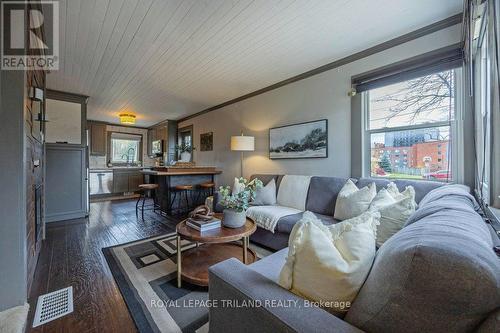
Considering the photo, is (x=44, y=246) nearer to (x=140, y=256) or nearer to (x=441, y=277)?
(x=140, y=256)

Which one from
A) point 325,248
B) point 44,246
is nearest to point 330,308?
point 325,248

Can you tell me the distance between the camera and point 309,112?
10.8 feet

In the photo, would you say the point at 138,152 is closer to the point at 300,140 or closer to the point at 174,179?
the point at 174,179

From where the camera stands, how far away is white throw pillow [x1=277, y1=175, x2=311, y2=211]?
9.74ft

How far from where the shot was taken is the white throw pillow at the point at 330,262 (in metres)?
0.76

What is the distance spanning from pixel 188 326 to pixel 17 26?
7.86 feet

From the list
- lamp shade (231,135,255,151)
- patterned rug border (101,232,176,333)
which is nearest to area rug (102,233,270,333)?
patterned rug border (101,232,176,333)

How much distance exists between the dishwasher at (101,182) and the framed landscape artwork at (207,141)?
3.40 meters

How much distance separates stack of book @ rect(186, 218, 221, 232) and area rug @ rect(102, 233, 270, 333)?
501mm

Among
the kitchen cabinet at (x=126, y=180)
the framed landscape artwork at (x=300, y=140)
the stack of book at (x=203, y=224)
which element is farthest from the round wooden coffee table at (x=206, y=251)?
the kitchen cabinet at (x=126, y=180)

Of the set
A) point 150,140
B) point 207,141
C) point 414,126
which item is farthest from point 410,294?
point 150,140

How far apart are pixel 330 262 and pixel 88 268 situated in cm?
255

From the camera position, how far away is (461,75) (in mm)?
2061

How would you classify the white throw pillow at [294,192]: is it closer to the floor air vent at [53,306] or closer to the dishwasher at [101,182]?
the floor air vent at [53,306]
